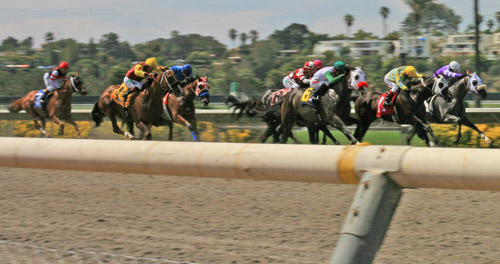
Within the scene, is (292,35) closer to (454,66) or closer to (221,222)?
(454,66)

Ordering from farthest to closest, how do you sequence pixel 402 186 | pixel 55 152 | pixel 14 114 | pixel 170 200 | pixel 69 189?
pixel 14 114 → pixel 69 189 → pixel 170 200 → pixel 55 152 → pixel 402 186

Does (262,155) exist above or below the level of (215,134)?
above

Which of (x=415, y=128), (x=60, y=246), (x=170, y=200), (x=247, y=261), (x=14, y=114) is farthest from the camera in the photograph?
(x=14, y=114)

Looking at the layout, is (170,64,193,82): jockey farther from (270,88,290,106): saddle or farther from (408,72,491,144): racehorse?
(408,72,491,144): racehorse

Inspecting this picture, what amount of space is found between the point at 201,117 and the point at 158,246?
36.6ft

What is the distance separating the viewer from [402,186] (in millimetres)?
1626

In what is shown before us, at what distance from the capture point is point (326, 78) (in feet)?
36.2

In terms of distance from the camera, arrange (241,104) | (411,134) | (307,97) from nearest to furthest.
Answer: (307,97) < (411,134) < (241,104)

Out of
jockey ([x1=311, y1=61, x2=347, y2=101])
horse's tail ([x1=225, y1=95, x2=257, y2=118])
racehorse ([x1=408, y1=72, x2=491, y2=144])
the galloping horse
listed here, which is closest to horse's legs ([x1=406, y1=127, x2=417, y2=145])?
racehorse ([x1=408, y1=72, x2=491, y2=144])

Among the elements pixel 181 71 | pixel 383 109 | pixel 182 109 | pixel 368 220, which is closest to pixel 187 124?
pixel 182 109

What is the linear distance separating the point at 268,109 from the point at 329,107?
1793mm

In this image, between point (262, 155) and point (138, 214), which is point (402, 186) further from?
point (138, 214)

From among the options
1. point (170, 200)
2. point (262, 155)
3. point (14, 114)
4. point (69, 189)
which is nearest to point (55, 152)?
point (262, 155)

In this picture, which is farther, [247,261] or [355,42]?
[355,42]
